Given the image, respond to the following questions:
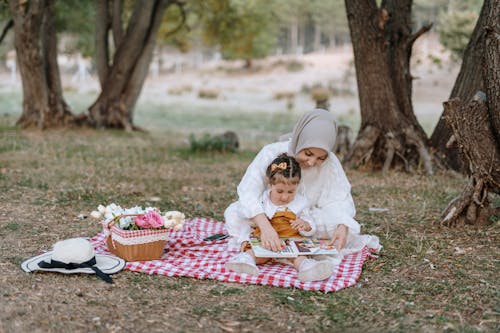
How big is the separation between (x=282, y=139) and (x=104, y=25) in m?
9.30

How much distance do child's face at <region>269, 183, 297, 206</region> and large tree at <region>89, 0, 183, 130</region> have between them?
29.8 ft

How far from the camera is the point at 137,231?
179 inches

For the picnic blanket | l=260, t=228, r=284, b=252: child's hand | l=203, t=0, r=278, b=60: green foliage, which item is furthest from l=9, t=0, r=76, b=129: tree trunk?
l=260, t=228, r=284, b=252: child's hand

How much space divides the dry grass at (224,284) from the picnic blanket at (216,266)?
0.09 meters

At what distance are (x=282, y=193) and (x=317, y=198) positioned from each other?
1.50 ft

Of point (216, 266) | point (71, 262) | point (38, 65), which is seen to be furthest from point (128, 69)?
point (71, 262)

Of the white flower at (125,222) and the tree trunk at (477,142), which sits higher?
the tree trunk at (477,142)

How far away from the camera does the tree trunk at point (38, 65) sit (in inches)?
442

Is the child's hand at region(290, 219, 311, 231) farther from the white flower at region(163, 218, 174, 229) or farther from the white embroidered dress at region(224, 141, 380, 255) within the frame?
the white flower at region(163, 218, 174, 229)

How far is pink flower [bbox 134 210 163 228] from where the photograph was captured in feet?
15.2

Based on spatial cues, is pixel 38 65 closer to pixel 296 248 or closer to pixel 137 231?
pixel 137 231

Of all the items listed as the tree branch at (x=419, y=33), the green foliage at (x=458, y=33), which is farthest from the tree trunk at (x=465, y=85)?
the green foliage at (x=458, y=33)

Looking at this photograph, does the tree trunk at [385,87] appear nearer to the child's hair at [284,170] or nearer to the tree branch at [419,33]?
the tree branch at [419,33]

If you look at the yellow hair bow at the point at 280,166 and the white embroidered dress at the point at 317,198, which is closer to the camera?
the yellow hair bow at the point at 280,166
